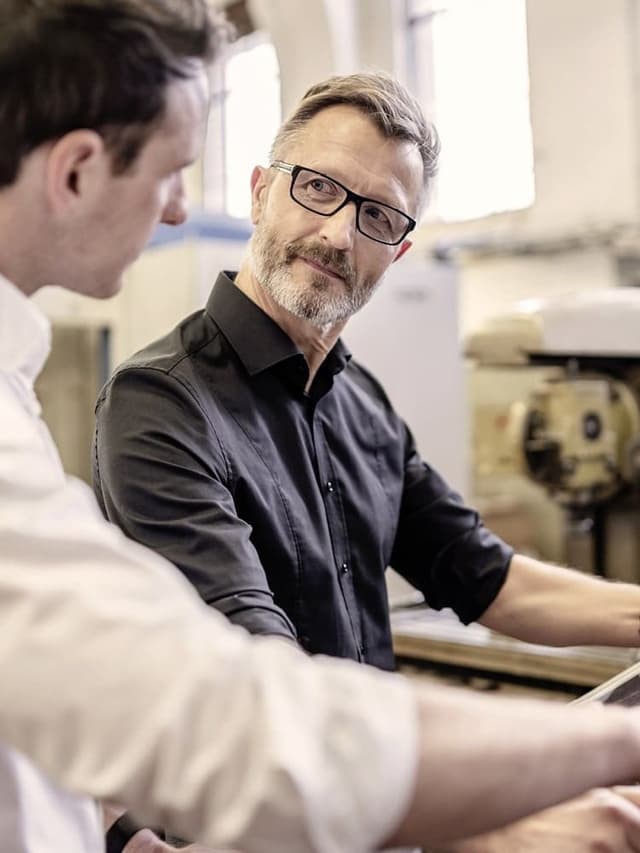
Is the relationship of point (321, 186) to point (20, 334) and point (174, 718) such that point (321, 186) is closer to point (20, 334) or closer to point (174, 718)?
point (20, 334)

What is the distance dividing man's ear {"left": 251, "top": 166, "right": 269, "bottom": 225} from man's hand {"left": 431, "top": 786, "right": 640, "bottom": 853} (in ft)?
2.99

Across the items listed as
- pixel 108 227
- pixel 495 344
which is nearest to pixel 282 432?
pixel 108 227

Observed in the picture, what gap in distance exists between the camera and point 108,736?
0.53 metres

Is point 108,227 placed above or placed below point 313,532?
above

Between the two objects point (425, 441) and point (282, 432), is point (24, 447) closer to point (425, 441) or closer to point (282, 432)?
point (282, 432)

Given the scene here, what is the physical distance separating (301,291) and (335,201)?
0.13 metres

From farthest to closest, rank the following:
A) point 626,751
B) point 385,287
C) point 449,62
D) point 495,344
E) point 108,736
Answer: point 449,62 → point 385,287 → point 495,344 → point 626,751 → point 108,736

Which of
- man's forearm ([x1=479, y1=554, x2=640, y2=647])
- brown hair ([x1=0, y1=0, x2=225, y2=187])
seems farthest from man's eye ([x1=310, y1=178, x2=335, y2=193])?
brown hair ([x1=0, y1=0, x2=225, y2=187])

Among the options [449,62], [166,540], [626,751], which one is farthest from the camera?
[449,62]

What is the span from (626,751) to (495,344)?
165cm

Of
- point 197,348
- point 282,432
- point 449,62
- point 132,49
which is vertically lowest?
point 282,432

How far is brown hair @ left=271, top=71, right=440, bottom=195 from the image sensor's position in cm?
132

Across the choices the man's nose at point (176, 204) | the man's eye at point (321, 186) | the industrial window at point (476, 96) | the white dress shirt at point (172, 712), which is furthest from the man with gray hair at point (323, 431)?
the industrial window at point (476, 96)

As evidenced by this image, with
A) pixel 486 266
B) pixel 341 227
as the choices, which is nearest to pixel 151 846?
pixel 341 227
